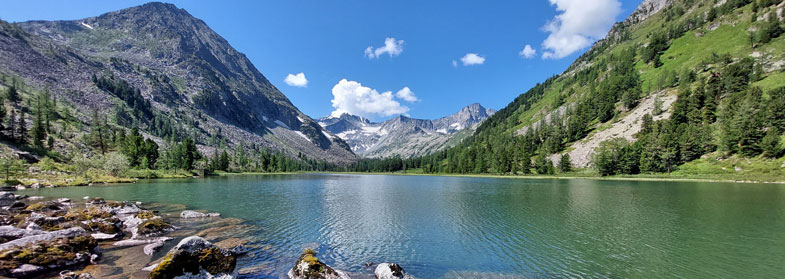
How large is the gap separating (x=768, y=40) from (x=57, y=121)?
388819 millimetres

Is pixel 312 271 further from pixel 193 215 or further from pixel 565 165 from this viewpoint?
pixel 565 165

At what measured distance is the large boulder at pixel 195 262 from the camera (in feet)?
51.8

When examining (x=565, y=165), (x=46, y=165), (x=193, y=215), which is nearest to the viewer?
(x=193, y=215)

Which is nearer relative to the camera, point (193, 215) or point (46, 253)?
point (46, 253)

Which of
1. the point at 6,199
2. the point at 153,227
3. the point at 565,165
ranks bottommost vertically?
the point at 153,227

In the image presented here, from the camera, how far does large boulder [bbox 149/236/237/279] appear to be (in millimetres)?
15781

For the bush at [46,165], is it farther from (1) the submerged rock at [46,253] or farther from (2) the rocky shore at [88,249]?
(1) the submerged rock at [46,253]

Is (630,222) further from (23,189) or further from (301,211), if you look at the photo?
(23,189)

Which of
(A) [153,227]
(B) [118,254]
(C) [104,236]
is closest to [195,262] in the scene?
(B) [118,254]

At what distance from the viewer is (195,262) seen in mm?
16672

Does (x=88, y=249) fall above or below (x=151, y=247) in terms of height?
above

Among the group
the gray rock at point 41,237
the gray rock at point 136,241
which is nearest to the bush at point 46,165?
the gray rock at point 136,241

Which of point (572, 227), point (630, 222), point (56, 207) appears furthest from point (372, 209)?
point (56, 207)

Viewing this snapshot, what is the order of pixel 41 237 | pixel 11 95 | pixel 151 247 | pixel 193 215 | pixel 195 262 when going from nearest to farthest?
pixel 195 262 → pixel 41 237 → pixel 151 247 → pixel 193 215 → pixel 11 95
